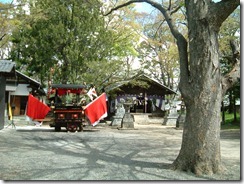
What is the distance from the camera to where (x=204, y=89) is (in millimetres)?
4387

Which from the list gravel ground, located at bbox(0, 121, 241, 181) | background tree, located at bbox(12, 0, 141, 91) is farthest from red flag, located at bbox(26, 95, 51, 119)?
gravel ground, located at bbox(0, 121, 241, 181)

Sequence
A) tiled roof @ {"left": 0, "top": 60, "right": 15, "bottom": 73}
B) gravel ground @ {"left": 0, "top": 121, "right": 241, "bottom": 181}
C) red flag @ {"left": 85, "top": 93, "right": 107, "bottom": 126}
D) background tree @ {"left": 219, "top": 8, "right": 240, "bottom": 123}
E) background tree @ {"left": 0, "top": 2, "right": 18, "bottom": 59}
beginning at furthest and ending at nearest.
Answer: red flag @ {"left": 85, "top": 93, "right": 107, "bottom": 126} → tiled roof @ {"left": 0, "top": 60, "right": 15, "bottom": 73} → background tree @ {"left": 0, "top": 2, "right": 18, "bottom": 59} → background tree @ {"left": 219, "top": 8, "right": 240, "bottom": 123} → gravel ground @ {"left": 0, "top": 121, "right": 241, "bottom": 181}

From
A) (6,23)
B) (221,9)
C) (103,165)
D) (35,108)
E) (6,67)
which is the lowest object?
(103,165)

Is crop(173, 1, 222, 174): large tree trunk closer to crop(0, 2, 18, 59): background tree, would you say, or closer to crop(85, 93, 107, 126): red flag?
crop(0, 2, 18, 59): background tree

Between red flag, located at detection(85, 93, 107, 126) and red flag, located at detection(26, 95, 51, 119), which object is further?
red flag, located at detection(26, 95, 51, 119)

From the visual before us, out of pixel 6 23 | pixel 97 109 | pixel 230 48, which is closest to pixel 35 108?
pixel 97 109

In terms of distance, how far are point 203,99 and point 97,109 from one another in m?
6.92

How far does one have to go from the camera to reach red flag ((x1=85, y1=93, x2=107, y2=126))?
10.8 metres

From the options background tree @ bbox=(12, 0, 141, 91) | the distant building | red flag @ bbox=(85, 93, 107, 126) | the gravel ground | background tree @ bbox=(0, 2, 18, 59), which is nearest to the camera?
the gravel ground

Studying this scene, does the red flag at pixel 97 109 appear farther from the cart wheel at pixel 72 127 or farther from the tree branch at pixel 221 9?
the tree branch at pixel 221 9

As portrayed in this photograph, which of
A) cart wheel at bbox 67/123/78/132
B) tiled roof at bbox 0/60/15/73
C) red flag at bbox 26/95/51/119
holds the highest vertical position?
tiled roof at bbox 0/60/15/73

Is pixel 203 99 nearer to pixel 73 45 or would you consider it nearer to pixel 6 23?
pixel 6 23

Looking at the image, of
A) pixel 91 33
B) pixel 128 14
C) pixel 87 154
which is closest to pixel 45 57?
pixel 91 33

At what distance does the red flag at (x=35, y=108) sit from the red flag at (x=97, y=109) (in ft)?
5.70
